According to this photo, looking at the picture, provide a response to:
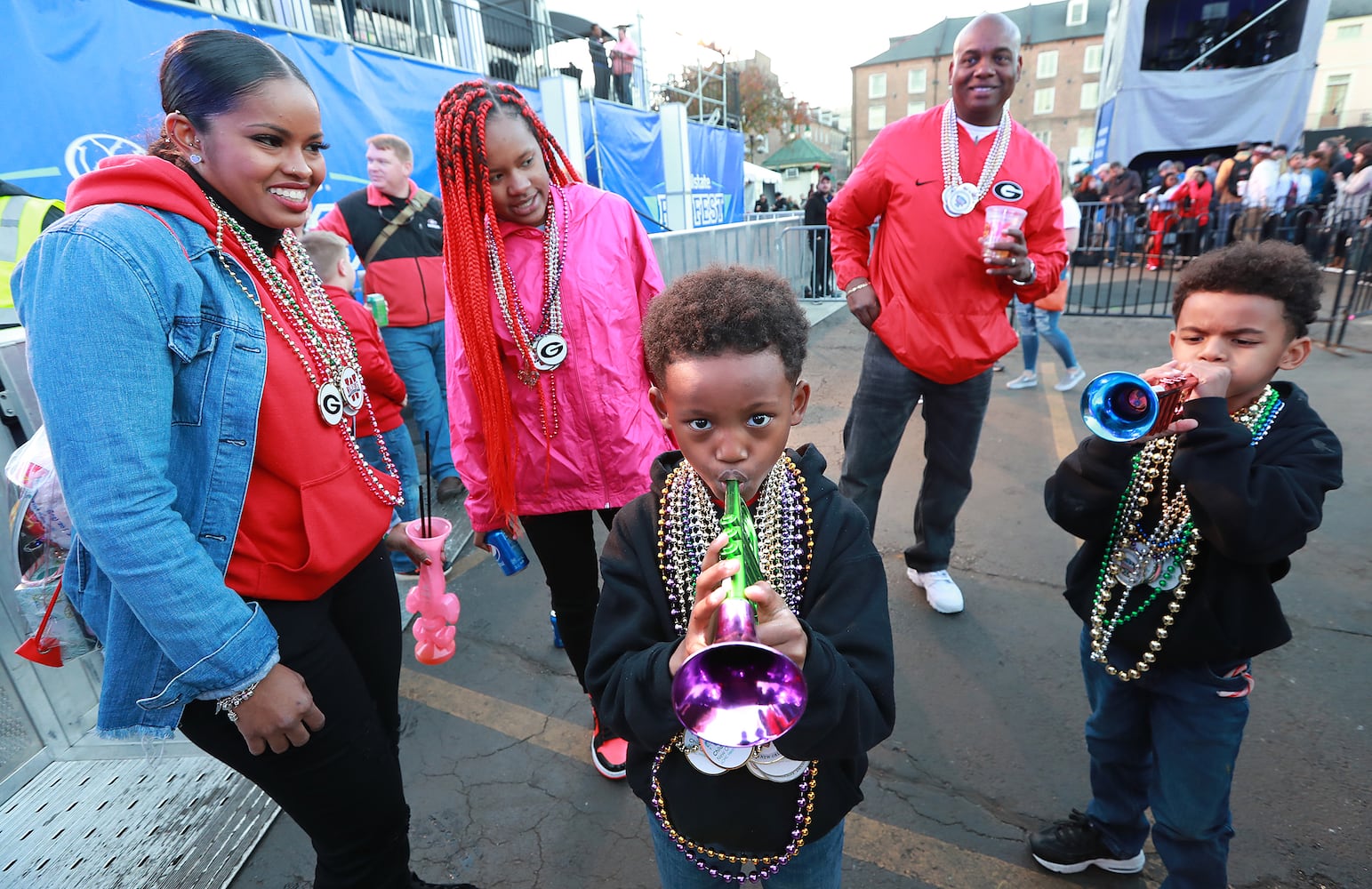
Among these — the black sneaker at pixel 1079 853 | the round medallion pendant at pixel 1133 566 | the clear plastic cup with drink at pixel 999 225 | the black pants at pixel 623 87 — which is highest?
the black pants at pixel 623 87

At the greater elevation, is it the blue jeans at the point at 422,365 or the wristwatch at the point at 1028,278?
the wristwatch at the point at 1028,278

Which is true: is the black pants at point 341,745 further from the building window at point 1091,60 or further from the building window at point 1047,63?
the building window at point 1047,63

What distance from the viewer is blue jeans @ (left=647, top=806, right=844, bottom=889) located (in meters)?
1.46

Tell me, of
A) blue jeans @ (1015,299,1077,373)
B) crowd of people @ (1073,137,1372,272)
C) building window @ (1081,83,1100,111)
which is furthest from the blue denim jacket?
building window @ (1081,83,1100,111)

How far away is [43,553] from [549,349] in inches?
52.6

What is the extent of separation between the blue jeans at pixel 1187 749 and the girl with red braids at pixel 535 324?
1.55m

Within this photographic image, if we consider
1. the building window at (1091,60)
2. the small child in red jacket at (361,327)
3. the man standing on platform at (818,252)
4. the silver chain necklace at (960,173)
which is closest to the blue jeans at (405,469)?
the small child in red jacket at (361,327)

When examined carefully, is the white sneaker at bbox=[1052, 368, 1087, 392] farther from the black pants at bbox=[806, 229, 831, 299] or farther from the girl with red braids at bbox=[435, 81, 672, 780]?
the black pants at bbox=[806, 229, 831, 299]

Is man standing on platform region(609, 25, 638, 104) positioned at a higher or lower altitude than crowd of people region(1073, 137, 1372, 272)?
higher

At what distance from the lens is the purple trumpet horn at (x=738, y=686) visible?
99cm

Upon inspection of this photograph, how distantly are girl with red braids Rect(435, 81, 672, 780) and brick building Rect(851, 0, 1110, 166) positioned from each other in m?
52.2

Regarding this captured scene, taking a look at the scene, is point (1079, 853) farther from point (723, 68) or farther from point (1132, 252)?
point (723, 68)

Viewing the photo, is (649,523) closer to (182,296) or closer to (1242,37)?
(182,296)

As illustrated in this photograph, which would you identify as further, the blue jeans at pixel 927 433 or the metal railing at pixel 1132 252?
the metal railing at pixel 1132 252
